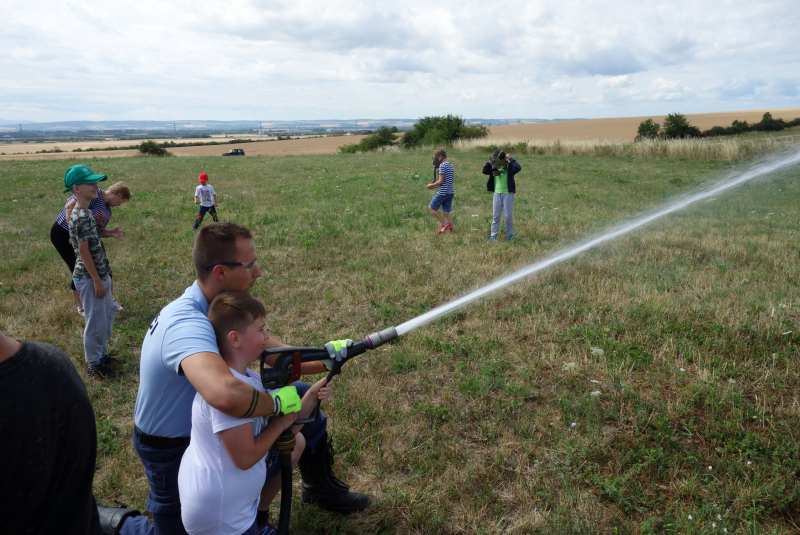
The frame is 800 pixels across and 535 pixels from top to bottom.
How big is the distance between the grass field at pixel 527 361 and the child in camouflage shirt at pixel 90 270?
0.40 metres

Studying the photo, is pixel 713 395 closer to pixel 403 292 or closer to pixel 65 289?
pixel 403 292

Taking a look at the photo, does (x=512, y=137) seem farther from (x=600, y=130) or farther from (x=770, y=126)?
(x=600, y=130)

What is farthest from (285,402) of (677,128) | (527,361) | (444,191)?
(677,128)

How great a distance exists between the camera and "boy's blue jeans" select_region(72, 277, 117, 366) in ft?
18.1

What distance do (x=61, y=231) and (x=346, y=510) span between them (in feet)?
17.8

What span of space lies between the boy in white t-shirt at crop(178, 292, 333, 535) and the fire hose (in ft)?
0.27

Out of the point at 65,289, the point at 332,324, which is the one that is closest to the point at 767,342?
the point at 332,324

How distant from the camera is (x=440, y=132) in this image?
155 ft

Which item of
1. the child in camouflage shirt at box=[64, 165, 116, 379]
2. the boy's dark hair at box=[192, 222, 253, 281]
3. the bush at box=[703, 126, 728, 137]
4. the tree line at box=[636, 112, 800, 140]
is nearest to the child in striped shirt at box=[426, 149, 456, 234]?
the child in camouflage shirt at box=[64, 165, 116, 379]

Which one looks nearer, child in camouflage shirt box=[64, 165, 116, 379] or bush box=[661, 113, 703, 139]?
child in camouflage shirt box=[64, 165, 116, 379]

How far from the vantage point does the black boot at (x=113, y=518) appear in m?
2.99

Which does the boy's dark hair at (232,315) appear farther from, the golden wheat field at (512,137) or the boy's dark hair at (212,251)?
the golden wheat field at (512,137)

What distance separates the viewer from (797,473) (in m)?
3.65

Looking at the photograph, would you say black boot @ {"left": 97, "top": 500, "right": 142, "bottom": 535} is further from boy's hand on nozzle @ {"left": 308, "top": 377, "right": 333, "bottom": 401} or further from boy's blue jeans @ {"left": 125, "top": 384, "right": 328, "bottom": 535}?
boy's hand on nozzle @ {"left": 308, "top": 377, "right": 333, "bottom": 401}
